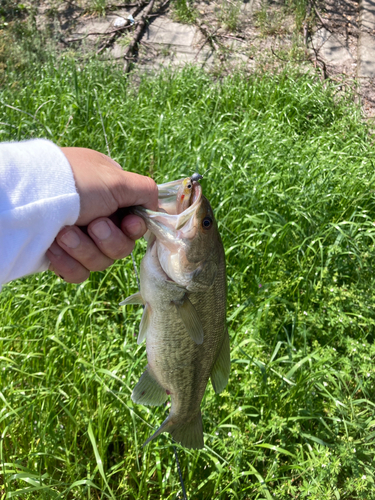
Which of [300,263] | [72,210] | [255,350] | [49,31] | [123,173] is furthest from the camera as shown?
[49,31]

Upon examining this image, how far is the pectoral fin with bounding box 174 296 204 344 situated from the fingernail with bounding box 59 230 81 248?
465 millimetres

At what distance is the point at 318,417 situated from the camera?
104 inches

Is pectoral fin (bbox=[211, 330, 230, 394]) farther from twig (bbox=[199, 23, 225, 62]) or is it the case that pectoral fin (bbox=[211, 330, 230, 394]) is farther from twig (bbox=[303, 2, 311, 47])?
twig (bbox=[303, 2, 311, 47])

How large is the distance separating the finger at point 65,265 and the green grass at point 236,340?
83cm

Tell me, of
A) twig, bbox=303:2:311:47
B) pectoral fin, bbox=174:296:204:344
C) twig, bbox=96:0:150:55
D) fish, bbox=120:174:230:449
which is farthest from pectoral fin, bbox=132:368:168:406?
twig, bbox=303:2:311:47

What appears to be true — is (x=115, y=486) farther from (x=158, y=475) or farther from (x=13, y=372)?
(x=13, y=372)

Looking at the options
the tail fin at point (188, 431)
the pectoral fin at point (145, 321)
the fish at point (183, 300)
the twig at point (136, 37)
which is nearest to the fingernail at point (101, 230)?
the fish at point (183, 300)

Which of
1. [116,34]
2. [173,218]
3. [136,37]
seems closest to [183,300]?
[173,218]

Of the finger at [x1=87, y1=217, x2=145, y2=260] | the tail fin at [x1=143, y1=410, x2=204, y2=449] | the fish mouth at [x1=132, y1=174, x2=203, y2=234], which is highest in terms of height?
the fish mouth at [x1=132, y1=174, x2=203, y2=234]

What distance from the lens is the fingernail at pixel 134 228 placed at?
5.70ft

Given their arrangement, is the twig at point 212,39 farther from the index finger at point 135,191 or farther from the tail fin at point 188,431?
the tail fin at point 188,431

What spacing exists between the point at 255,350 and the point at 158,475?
916 millimetres

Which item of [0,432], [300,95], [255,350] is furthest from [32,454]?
[300,95]

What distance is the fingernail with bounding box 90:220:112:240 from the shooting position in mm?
1687
